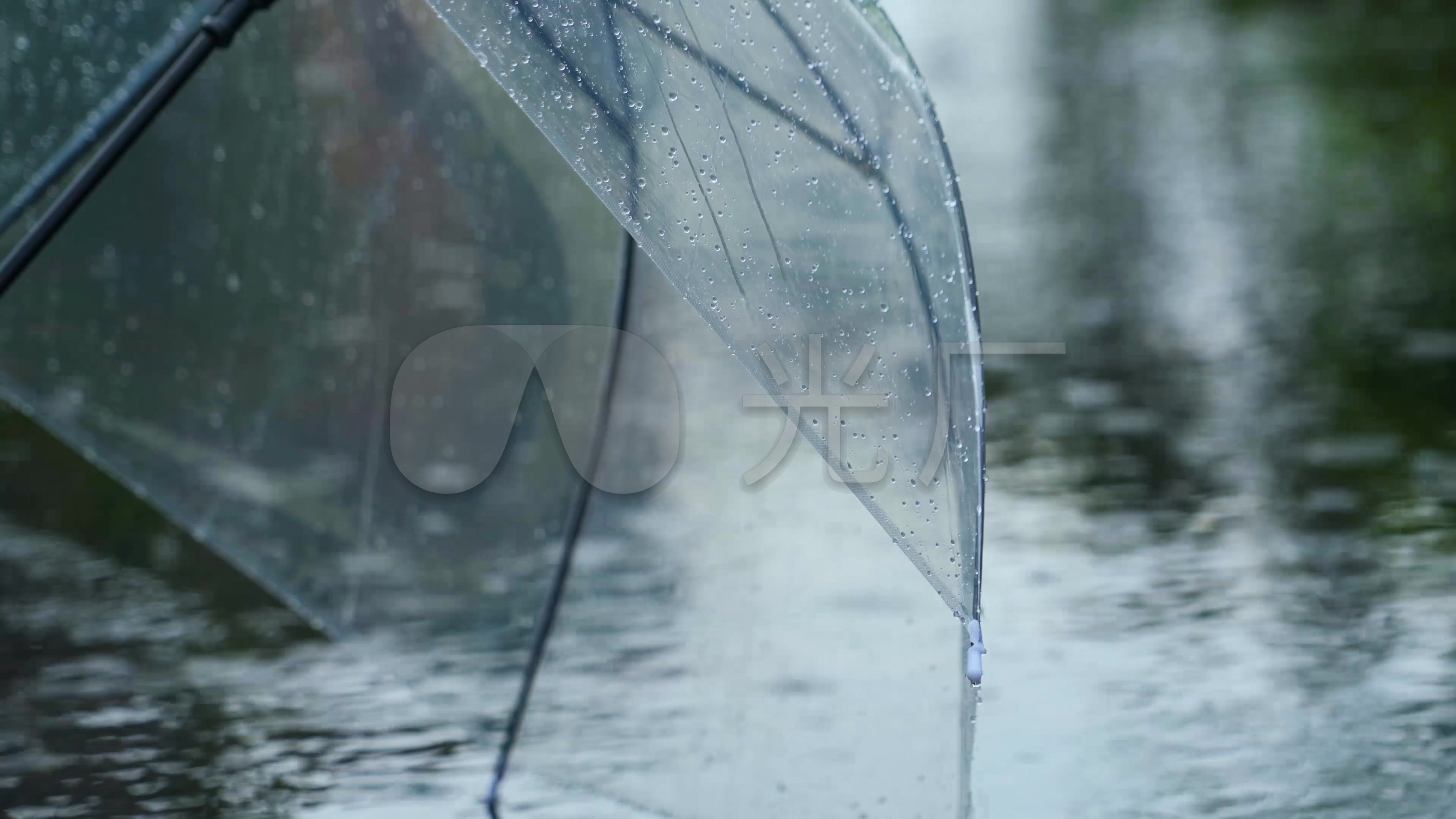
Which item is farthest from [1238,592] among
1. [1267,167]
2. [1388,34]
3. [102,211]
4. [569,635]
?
[1388,34]

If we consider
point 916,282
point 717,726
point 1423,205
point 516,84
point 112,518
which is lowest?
point 717,726

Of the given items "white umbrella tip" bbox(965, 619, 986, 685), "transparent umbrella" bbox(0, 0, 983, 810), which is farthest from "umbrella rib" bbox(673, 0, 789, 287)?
"transparent umbrella" bbox(0, 0, 983, 810)

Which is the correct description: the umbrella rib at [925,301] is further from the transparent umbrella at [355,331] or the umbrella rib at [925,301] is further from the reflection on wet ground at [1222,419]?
the transparent umbrella at [355,331]

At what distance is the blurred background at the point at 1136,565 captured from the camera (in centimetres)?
166

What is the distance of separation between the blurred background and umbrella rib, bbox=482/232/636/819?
49 millimetres

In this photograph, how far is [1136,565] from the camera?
7.37ft

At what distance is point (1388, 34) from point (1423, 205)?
1836 millimetres

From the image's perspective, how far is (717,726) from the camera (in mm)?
1708

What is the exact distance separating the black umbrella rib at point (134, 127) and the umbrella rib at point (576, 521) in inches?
27.4

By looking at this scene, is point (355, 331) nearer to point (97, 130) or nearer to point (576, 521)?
point (576, 521)

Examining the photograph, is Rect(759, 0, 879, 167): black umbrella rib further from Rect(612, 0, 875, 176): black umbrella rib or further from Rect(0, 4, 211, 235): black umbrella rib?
Rect(0, 4, 211, 235): black umbrella rib

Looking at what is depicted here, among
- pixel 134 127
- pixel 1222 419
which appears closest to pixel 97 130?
pixel 134 127

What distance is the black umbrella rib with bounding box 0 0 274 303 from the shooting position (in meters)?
1.20

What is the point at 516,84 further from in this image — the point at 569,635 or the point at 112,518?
the point at 112,518
